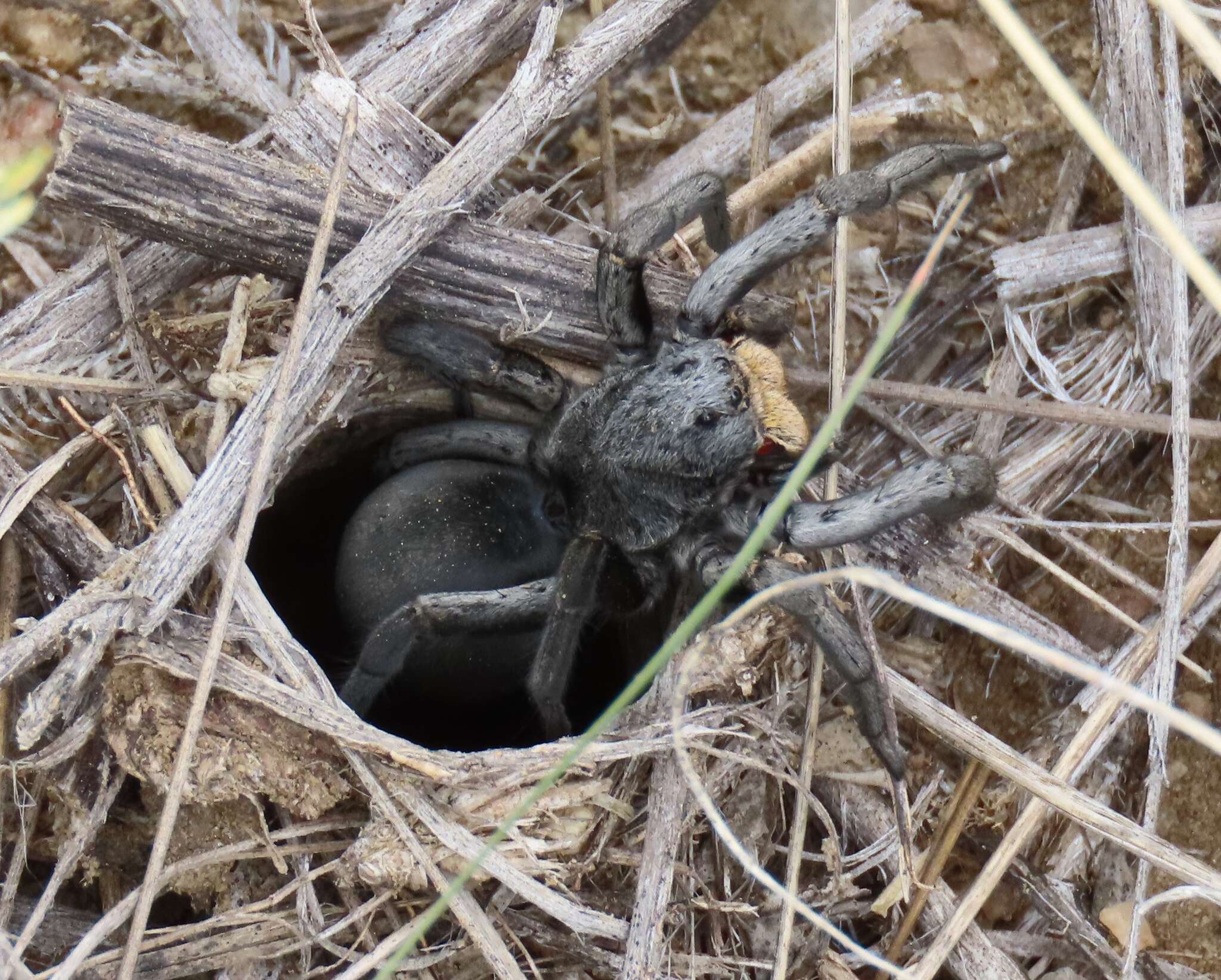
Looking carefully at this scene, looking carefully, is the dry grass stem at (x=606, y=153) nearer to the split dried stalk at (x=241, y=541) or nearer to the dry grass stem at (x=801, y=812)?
the split dried stalk at (x=241, y=541)

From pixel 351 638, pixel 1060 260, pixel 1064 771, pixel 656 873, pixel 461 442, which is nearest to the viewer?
pixel 656 873

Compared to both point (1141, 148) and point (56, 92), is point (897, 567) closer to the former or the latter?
point (1141, 148)

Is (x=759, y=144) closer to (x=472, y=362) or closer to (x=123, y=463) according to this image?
(x=472, y=362)

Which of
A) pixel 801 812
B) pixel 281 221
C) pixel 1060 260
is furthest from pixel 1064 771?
pixel 281 221

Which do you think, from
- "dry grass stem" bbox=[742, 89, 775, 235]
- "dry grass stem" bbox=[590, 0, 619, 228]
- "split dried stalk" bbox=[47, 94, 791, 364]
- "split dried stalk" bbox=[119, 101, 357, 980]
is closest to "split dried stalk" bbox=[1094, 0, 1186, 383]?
"dry grass stem" bbox=[742, 89, 775, 235]

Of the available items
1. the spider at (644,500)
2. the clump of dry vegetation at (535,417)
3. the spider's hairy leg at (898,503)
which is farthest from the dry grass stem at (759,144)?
the spider's hairy leg at (898,503)

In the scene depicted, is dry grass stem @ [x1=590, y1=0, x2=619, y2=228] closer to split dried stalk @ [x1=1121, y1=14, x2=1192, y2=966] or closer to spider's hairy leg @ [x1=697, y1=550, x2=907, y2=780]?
spider's hairy leg @ [x1=697, y1=550, x2=907, y2=780]

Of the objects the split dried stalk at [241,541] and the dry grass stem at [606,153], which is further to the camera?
the dry grass stem at [606,153]
